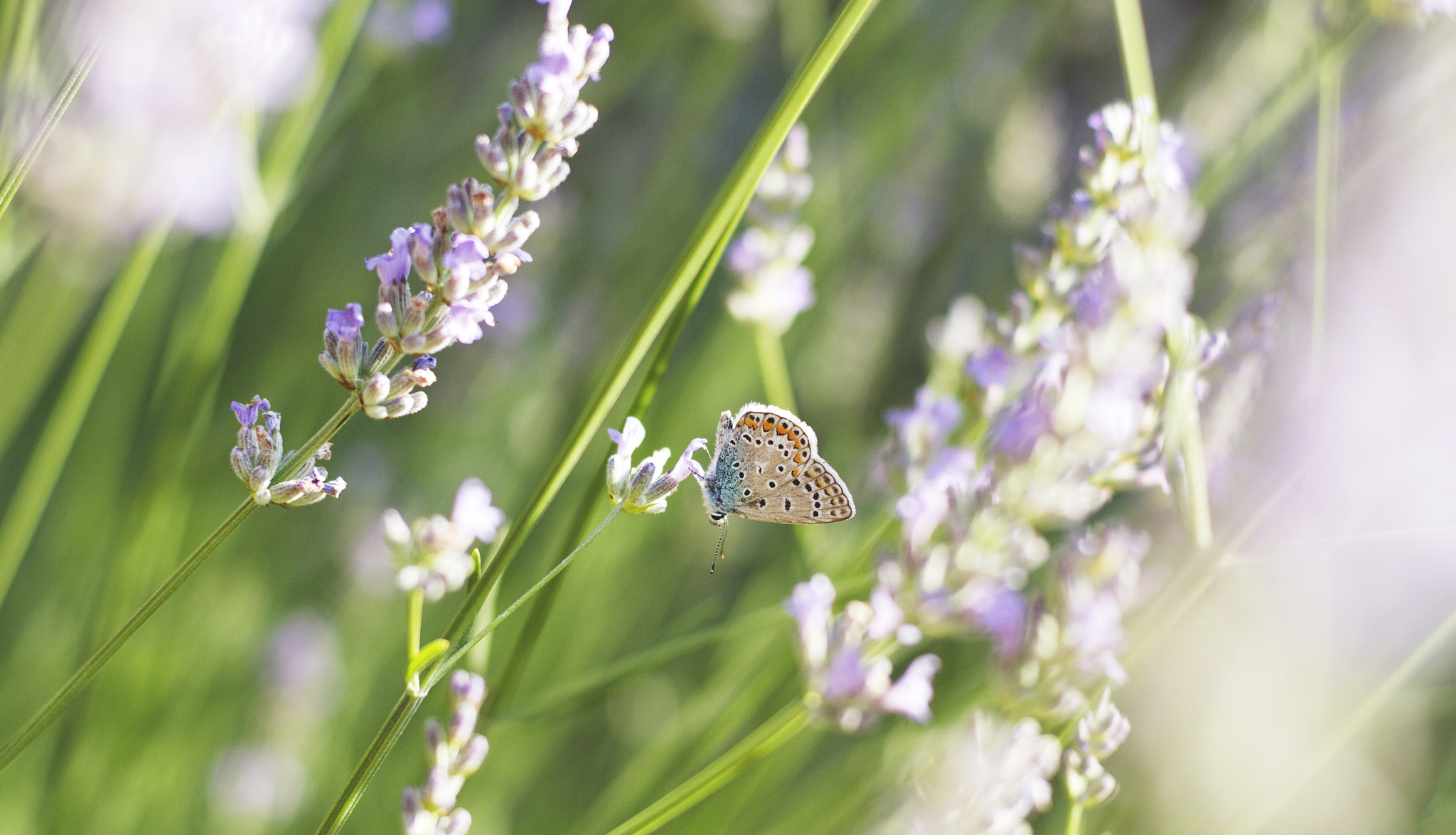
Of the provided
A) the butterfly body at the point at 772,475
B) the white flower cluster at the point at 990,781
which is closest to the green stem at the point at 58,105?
the butterfly body at the point at 772,475

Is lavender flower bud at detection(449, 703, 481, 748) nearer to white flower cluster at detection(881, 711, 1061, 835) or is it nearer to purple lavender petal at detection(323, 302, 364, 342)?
purple lavender petal at detection(323, 302, 364, 342)

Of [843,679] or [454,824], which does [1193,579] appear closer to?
[843,679]

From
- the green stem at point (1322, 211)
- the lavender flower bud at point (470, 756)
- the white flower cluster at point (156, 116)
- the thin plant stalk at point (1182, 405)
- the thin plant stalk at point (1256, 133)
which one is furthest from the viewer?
the thin plant stalk at point (1256, 133)

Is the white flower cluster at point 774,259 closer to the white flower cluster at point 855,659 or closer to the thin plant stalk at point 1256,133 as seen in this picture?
the white flower cluster at point 855,659

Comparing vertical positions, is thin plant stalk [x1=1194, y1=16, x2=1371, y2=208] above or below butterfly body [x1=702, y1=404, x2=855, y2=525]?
above

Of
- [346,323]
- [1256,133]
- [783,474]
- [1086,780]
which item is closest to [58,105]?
[346,323]

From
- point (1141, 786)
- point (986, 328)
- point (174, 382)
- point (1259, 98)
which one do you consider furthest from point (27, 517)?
point (1259, 98)

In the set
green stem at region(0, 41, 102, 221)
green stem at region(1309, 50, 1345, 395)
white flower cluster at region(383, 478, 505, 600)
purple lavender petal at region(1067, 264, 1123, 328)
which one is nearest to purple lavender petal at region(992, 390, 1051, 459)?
purple lavender petal at region(1067, 264, 1123, 328)
